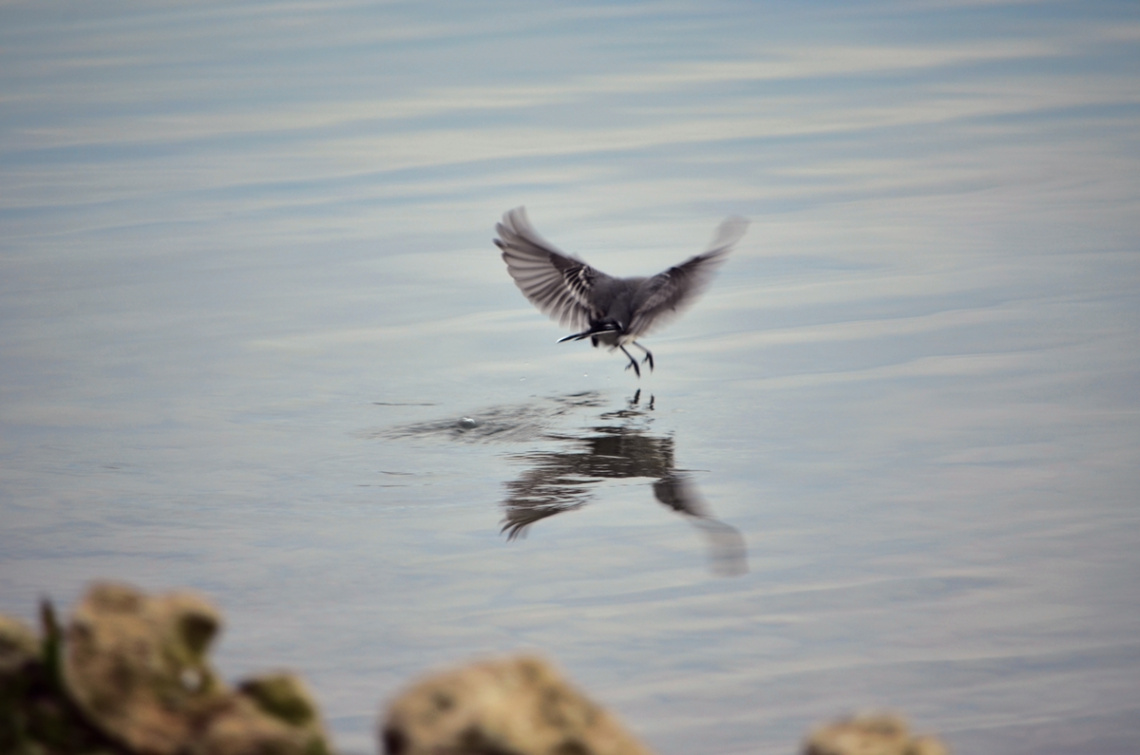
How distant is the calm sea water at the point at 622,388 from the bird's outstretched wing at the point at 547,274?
280mm

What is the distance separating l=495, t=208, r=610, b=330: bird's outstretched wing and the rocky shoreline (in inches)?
196

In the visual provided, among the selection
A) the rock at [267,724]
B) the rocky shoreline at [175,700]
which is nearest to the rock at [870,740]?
the rocky shoreline at [175,700]

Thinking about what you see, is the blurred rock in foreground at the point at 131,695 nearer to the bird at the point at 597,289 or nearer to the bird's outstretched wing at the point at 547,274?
the bird at the point at 597,289

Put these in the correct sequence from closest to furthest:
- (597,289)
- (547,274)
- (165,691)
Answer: (165,691)
(597,289)
(547,274)

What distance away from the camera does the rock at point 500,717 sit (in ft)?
7.85

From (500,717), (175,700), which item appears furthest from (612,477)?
(500,717)

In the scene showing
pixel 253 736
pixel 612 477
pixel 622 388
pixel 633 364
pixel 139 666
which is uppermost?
pixel 633 364

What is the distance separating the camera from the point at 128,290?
344 inches

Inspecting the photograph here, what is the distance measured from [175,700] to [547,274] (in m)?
5.23

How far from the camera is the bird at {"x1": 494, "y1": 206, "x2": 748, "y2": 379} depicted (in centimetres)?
724

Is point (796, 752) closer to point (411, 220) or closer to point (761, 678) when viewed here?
point (761, 678)

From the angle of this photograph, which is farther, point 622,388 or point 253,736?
point 622,388

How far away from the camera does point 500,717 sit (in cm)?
241

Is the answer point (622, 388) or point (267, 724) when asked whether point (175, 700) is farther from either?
point (622, 388)
